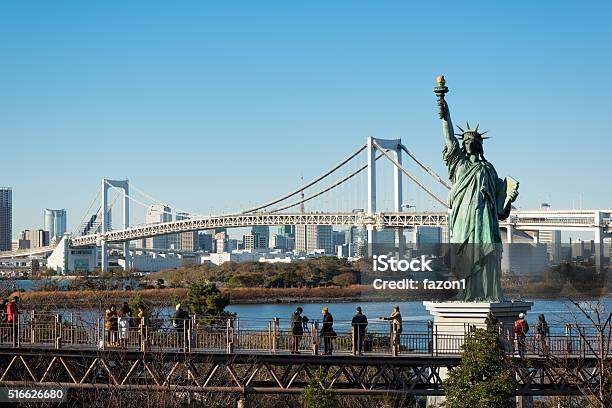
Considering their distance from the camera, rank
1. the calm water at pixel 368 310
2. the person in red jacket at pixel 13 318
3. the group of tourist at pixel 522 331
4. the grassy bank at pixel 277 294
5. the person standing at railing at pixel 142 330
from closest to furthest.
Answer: the group of tourist at pixel 522 331
the person standing at railing at pixel 142 330
the person in red jacket at pixel 13 318
the calm water at pixel 368 310
the grassy bank at pixel 277 294

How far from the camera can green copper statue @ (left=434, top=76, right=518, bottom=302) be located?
Answer: 1934 cm

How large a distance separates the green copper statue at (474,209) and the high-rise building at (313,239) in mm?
150807

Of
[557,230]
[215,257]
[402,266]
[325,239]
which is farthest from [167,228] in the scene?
[325,239]

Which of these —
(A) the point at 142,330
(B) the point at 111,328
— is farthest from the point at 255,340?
(B) the point at 111,328

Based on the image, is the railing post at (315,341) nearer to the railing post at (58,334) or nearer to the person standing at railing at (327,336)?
the person standing at railing at (327,336)

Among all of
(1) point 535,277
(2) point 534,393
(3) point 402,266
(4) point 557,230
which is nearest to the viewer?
(2) point 534,393

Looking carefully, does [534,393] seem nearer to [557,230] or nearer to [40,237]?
[557,230]

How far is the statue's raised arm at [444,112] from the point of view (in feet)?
64.7

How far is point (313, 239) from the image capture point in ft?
614

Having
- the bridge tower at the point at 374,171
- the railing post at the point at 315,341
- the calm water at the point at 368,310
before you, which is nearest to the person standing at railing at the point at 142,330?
the railing post at the point at 315,341

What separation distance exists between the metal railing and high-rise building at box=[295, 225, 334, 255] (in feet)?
498

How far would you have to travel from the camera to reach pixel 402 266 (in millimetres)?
21906

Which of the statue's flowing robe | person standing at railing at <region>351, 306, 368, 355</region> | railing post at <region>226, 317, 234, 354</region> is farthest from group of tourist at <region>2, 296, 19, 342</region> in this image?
the statue's flowing robe

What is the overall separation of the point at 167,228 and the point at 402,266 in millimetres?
72592
